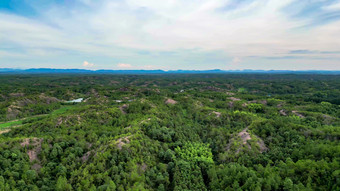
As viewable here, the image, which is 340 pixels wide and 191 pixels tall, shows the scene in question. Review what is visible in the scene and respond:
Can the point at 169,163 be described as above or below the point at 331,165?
below

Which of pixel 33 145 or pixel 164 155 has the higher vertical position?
pixel 33 145

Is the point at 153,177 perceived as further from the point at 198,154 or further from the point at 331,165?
the point at 331,165

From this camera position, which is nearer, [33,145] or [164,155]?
[33,145]

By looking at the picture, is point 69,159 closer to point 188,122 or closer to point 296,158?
point 188,122

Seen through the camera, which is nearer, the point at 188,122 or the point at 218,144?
the point at 218,144

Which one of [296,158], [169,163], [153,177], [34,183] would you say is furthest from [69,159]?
[296,158]

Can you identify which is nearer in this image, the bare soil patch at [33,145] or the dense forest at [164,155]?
the dense forest at [164,155]

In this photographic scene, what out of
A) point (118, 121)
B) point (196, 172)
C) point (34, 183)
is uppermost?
point (118, 121)

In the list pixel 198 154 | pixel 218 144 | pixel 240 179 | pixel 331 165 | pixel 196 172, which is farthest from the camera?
pixel 218 144

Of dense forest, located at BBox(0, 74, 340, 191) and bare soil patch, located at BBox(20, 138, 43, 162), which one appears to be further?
bare soil patch, located at BBox(20, 138, 43, 162)

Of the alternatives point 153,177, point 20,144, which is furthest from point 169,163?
point 20,144

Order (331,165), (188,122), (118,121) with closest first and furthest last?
(331,165) → (118,121) → (188,122)
